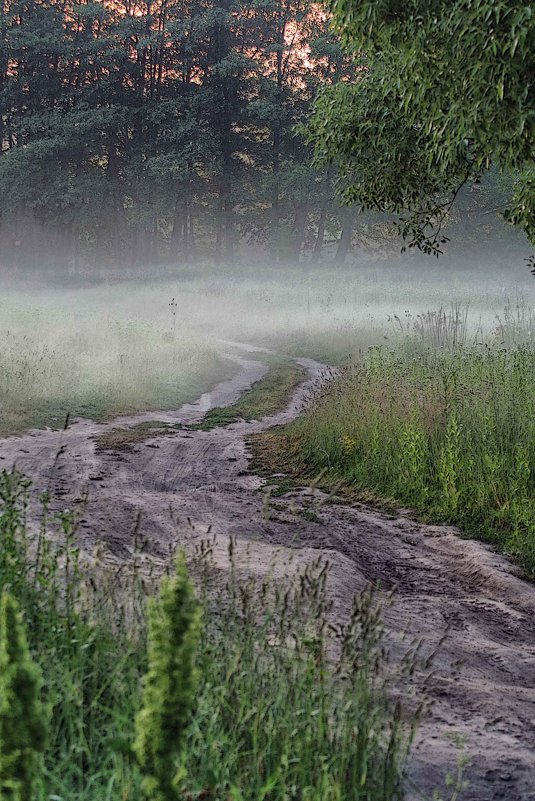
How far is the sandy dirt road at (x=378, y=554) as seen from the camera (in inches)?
154

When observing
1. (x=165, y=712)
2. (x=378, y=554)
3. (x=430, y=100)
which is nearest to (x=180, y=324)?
(x=430, y=100)

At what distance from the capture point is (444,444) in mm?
9500

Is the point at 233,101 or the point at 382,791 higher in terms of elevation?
the point at 233,101

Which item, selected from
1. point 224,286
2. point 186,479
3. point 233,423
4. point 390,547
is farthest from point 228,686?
point 224,286

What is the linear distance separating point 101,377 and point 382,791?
14.4 meters

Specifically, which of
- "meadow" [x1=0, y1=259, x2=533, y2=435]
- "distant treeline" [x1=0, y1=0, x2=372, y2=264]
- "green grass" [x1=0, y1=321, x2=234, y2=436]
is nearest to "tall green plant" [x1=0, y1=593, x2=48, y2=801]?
"green grass" [x1=0, y1=321, x2=234, y2=436]

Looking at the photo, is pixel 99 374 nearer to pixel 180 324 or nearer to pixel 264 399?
pixel 264 399

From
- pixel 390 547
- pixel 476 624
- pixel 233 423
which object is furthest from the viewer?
pixel 233 423

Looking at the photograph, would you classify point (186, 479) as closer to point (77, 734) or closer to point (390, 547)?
point (390, 547)

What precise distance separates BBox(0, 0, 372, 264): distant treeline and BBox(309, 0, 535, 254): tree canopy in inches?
1520

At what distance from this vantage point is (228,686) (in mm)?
3355

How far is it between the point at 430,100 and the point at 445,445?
13.0ft

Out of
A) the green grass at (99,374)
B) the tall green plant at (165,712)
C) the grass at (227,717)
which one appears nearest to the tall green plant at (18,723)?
the tall green plant at (165,712)

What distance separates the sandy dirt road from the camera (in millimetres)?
3902
